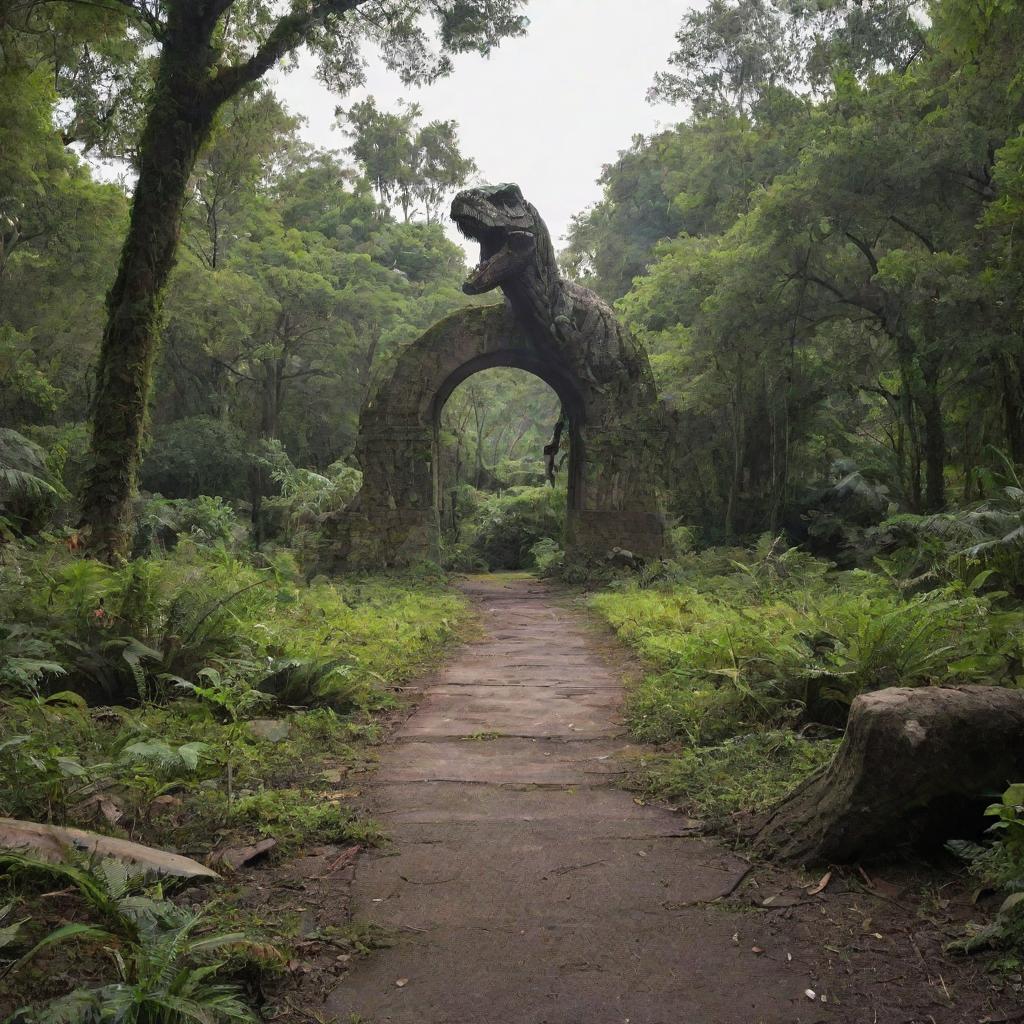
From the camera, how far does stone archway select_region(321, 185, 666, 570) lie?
15.1 meters

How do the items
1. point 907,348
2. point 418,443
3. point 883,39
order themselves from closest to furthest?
point 907,348 < point 418,443 < point 883,39

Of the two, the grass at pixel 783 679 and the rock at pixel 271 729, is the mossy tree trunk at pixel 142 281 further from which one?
the grass at pixel 783 679

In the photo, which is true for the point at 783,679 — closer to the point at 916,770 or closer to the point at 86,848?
the point at 916,770

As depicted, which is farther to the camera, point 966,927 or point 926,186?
point 926,186

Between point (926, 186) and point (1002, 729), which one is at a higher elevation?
point (926, 186)

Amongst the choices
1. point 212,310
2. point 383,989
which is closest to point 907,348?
point 383,989

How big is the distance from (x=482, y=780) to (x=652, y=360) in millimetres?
15851

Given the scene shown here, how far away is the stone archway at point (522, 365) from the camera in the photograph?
1511 cm

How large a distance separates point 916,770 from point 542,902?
4.56 feet

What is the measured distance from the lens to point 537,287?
1492 centimetres

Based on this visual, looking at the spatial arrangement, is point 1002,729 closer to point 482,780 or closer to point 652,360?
point 482,780

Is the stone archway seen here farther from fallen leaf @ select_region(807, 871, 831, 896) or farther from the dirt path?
fallen leaf @ select_region(807, 871, 831, 896)

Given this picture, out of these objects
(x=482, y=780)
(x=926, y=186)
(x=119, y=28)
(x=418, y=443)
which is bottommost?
(x=482, y=780)

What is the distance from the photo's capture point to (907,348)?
13.7 m
